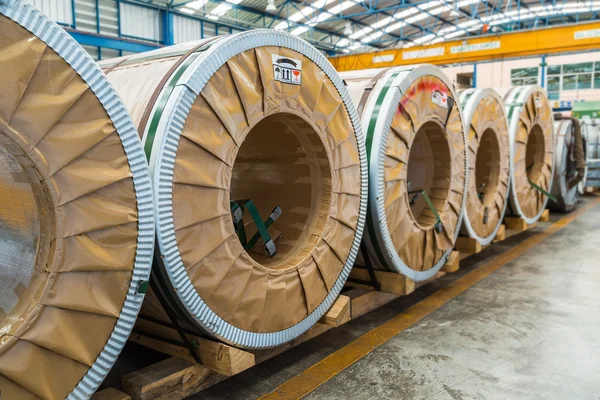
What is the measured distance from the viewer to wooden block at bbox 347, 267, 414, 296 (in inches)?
157

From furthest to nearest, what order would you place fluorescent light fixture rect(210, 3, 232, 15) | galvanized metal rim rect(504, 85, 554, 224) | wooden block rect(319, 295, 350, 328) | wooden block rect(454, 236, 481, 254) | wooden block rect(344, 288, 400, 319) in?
fluorescent light fixture rect(210, 3, 232, 15) → galvanized metal rim rect(504, 85, 554, 224) → wooden block rect(454, 236, 481, 254) → wooden block rect(344, 288, 400, 319) → wooden block rect(319, 295, 350, 328)

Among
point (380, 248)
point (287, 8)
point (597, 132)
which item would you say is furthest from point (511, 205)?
point (287, 8)

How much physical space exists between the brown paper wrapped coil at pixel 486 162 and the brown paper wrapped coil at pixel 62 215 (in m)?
3.85

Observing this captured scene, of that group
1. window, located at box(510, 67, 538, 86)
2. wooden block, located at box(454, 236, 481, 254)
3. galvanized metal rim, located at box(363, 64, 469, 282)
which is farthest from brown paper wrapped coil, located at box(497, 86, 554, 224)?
window, located at box(510, 67, 538, 86)

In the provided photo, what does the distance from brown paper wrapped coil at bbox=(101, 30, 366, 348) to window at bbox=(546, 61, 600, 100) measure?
20.6 m

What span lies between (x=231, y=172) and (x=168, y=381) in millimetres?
1152

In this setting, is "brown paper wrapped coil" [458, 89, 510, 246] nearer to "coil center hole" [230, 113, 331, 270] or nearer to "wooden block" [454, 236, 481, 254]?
"wooden block" [454, 236, 481, 254]

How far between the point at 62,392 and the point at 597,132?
12504mm

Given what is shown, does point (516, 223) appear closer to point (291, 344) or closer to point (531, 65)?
point (291, 344)

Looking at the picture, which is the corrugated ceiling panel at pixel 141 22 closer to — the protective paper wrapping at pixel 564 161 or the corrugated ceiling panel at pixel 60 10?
the corrugated ceiling panel at pixel 60 10

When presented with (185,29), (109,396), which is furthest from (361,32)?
(109,396)

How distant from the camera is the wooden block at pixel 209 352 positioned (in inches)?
101

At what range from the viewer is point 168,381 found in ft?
8.31

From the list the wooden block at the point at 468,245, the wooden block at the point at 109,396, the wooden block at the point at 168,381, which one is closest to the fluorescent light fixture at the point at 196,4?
the wooden block at the point at 468,245
